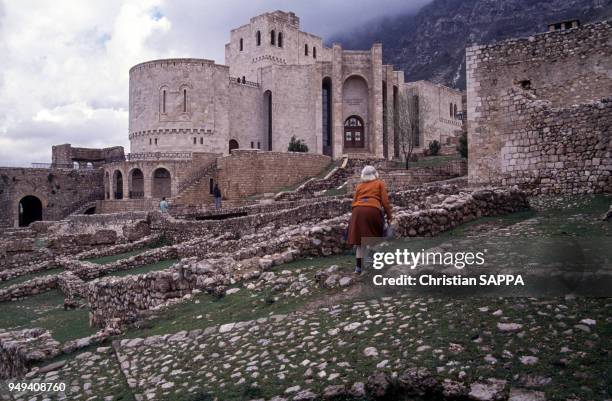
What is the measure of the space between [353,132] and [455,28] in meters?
75.4

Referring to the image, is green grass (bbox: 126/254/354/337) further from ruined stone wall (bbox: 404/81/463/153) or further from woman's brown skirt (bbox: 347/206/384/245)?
ruined stone wall (bbox: 404/81/463/153)

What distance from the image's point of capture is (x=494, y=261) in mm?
6648

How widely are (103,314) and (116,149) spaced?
46.5 meters

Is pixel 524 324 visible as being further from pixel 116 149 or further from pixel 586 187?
pixel 116 149

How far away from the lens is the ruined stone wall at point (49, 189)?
46.0 meters

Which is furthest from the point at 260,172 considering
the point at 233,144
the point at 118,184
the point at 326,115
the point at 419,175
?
the point at 326,115

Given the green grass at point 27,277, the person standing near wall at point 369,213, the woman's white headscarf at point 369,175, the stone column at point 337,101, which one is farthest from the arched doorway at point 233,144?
the person standing near wall at point 369,213

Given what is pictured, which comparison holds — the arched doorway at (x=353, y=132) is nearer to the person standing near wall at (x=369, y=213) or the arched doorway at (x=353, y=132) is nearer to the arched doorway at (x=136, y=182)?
the arched doorway at (x=136, y=182)

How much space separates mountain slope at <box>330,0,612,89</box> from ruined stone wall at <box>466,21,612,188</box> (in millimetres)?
88468

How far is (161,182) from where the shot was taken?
43.9m

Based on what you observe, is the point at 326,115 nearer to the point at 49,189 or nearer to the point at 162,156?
the point at 162,156

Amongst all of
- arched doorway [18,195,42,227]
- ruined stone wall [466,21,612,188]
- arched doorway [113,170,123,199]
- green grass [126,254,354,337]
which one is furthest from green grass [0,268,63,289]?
arched doorway [18,195,42,227]

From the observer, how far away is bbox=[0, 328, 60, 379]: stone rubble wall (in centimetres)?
802

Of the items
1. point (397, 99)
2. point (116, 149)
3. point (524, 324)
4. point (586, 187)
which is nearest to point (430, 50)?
point (397, 99)
